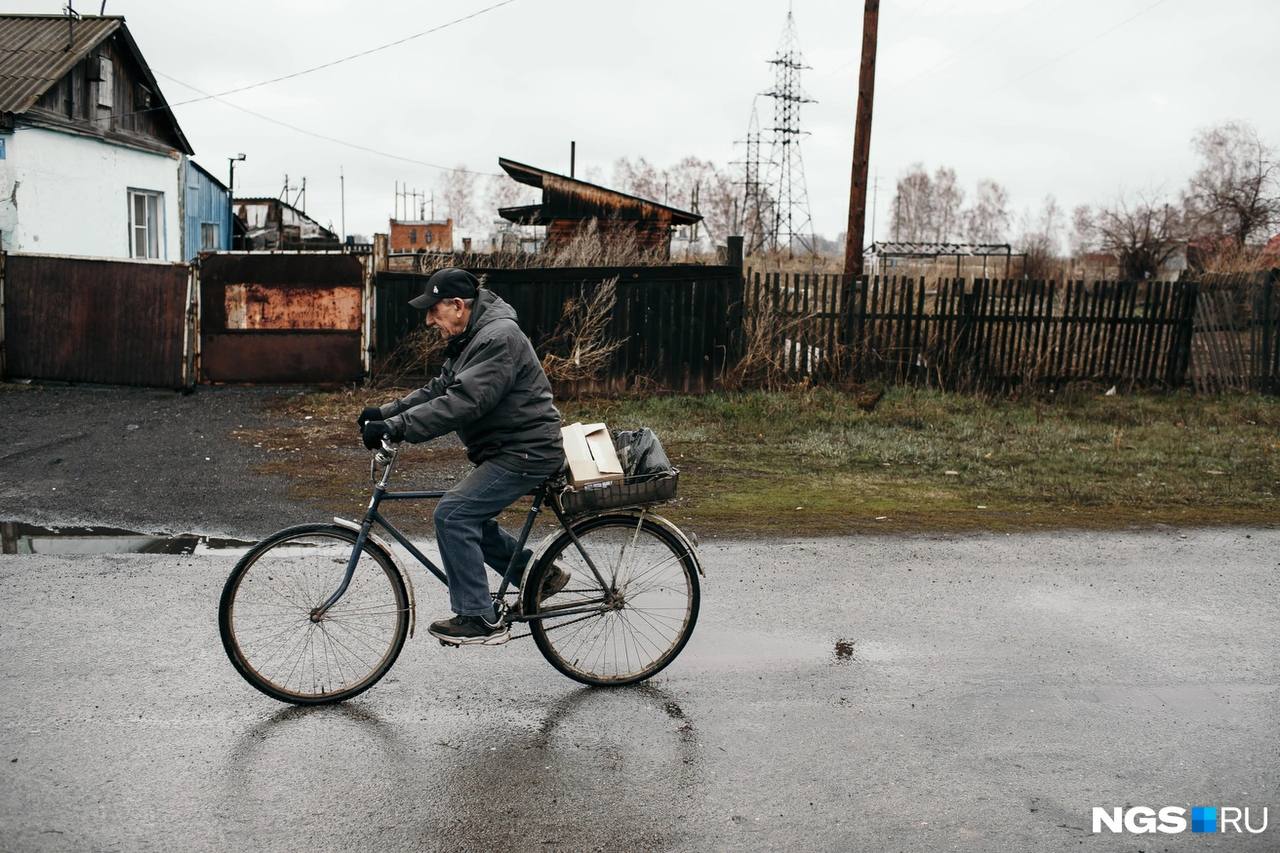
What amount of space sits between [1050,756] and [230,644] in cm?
335

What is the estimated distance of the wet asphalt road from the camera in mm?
3787

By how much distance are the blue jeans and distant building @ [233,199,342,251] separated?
35.8 meters

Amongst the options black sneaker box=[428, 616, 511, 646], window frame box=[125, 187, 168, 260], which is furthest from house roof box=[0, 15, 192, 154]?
black sneaker box=[428, 616, 511, 646]

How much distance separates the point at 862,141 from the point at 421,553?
44.3ft

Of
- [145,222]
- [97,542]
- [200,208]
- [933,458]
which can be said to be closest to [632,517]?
[97,542]

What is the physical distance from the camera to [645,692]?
200 inches

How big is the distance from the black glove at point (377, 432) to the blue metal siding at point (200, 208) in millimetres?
21659

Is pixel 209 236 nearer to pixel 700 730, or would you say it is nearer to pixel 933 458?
pixel 933 458

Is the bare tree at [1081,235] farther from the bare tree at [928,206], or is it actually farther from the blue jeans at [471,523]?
the blue jeans at [471,523]

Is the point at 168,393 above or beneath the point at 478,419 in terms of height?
beneath

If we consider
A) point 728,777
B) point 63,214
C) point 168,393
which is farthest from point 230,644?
point 63,214

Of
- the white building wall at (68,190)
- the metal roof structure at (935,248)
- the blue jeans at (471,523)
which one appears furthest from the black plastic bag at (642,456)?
the metal roof structure at (935,248)

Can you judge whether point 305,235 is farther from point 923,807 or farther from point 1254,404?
point 923,807

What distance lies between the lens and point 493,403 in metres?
4.79
